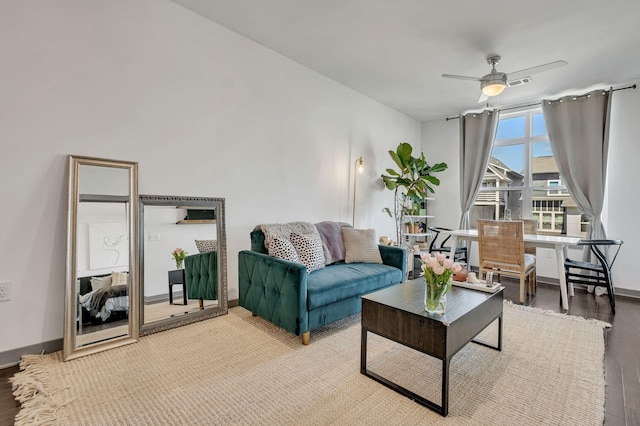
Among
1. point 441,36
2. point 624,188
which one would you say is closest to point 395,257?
point 441,36

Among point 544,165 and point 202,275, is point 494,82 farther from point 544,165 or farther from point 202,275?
point 202,275

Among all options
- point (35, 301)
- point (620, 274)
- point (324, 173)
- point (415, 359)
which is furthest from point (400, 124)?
point (35, 301)

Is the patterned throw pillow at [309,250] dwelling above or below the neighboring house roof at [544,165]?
below

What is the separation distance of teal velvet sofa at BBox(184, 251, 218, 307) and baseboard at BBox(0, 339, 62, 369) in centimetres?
95

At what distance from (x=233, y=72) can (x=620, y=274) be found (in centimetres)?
551

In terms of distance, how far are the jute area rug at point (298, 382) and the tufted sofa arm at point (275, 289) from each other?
0.62 ft

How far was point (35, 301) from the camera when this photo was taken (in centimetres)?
211

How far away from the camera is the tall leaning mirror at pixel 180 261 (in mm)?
2551

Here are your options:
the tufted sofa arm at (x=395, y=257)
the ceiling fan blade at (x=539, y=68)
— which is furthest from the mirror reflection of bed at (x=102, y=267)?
the ceiling fan blade at (x=539, y=68)

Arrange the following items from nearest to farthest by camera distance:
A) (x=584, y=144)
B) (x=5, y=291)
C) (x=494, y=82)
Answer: (x=5, y=291) → (x=494, y=82) → (x=584, y=144)

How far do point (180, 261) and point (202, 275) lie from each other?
255 millimetres

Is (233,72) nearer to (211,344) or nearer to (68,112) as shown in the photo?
(68,112)

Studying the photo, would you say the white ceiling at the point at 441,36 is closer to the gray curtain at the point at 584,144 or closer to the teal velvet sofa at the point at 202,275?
the gray curtain at the point at 584,144

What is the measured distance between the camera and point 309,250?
294 centimetres
